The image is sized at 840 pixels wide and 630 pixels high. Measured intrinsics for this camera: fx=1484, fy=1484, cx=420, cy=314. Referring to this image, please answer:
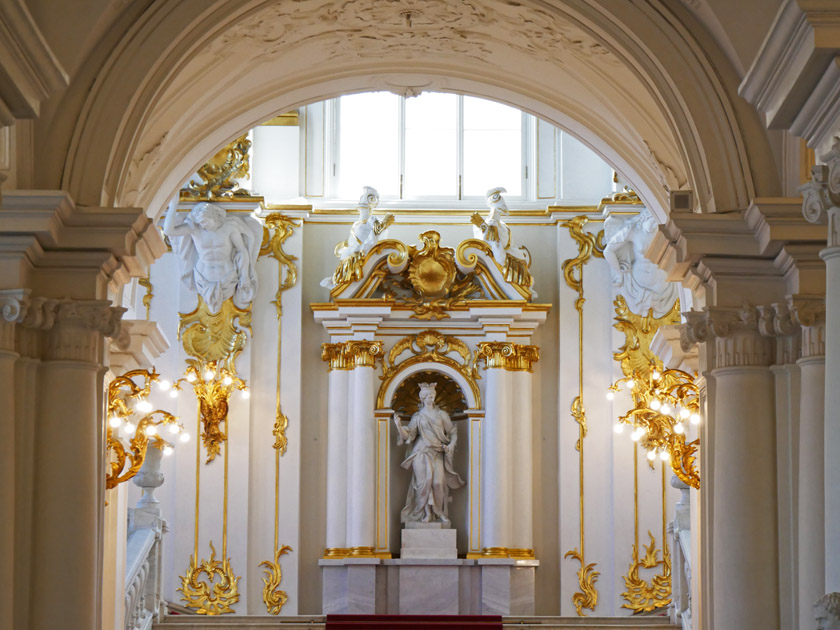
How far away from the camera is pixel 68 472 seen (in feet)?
32.6

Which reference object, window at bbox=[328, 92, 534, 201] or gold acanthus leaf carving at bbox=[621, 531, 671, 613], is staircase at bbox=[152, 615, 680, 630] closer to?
gold acanthus leaf carving at bbox=[621, 531, 671, 613]

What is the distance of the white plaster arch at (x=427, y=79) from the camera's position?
1054 centimetres

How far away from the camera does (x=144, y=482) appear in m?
14.7

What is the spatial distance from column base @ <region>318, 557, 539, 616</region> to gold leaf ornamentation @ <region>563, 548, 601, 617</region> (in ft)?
1.85

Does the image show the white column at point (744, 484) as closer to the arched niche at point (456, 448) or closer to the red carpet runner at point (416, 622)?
the red carpet runner at point (416, 622)

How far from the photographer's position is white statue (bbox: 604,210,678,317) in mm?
17742

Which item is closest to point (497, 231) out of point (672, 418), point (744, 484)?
point (672, 418)

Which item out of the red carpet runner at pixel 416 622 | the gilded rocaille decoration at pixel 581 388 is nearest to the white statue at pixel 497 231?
the gilded rocaille decoration at pixel 581 388

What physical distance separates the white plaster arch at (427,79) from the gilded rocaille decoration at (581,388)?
5107mm

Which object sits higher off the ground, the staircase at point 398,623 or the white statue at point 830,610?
the white statue at point 830,610

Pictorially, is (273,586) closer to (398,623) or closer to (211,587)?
(211,587)

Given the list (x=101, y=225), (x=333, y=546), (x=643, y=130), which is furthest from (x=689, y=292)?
(x=333, y=546)

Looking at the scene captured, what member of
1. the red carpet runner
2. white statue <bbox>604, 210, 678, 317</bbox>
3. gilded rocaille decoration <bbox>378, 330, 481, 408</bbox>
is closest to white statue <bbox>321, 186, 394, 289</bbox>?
gilded rocaille decoration <bbox>378, 330, 481, 408</bbox>

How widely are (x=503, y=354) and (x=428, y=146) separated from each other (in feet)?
10.2
